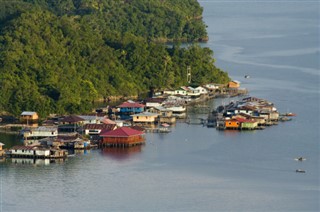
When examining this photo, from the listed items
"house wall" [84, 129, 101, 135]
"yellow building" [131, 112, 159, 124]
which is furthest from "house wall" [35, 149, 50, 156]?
"yellow building" [131, 112, 159, 124]

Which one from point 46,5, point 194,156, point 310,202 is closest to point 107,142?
point 194,156

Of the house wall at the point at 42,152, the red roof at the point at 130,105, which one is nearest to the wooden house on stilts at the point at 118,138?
the house wall at the point at 42,152

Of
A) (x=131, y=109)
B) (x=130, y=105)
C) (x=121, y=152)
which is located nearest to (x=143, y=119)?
(x=131, y=109)

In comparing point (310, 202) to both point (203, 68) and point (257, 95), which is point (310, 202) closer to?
point (257, 95)

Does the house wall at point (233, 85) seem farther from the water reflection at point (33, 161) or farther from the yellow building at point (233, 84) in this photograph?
the water reflection at point (33, 161)

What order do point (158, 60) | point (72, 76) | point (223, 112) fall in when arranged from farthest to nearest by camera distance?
point (158, 60) → point (72, 76) → point (223, 112)

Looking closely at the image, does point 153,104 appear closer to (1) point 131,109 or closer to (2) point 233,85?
(1) point 131,109
